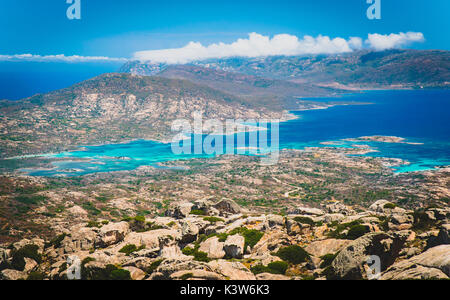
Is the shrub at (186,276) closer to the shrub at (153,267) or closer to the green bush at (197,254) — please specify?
the shrub at (153,267)

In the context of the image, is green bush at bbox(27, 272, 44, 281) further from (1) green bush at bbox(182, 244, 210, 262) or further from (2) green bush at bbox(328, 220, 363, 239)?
(2) green bush at bbox(328, 220, 363, 239)

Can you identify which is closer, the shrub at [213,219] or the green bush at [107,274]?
the green bush at [107,274]

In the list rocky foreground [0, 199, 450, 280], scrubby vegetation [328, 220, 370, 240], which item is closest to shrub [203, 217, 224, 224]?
rocky foreground [0, 199, 450, 280]

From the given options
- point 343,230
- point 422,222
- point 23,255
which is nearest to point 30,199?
point 23,255

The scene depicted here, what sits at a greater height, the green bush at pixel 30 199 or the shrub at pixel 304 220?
the shrub at pixel 304 220

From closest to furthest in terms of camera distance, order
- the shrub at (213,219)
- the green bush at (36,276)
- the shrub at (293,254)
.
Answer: the shrub at (293,254)
the green bush at (36,276)
the shrub at (213,219)

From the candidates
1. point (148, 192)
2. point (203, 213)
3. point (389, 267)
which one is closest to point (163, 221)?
point (203, 213)

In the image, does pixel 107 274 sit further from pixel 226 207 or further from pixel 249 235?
pixel 226 207

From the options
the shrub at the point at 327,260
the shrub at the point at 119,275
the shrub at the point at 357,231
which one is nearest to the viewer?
the shrub at the point at 327,260

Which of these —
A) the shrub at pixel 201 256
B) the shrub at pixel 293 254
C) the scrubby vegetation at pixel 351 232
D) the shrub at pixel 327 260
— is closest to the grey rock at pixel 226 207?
the shrub at pixel 201 256
